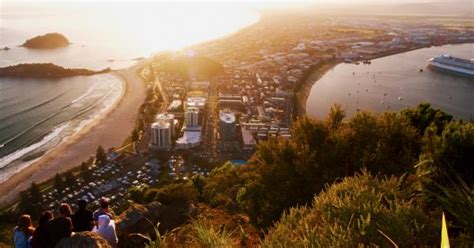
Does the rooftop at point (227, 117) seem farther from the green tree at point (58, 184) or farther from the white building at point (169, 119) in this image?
the green tree at point (58, 184)

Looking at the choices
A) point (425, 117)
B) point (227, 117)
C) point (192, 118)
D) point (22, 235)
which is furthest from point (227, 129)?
point (22, 235)

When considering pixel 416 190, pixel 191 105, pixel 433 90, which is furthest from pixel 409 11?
pixel 416 190

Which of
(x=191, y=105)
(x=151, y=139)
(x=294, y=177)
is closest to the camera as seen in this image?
(x=294, y=177)

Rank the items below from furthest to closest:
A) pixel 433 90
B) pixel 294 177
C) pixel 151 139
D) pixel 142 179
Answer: pixel 433 90 → pixel 151 139 → pixel 142 179 → pixel 294 177

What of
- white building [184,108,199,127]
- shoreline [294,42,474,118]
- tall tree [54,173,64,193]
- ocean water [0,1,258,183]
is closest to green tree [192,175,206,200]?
tall tree [54,173,64,193]

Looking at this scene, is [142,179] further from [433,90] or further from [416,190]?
[433,90]

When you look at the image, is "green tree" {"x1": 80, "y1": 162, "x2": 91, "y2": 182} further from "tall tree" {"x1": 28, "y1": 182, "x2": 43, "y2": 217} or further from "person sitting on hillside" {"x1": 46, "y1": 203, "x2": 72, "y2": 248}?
"person sitting on hillside" {"x1": 46, "y1": 203, "x2": 72, "y2": 248}
